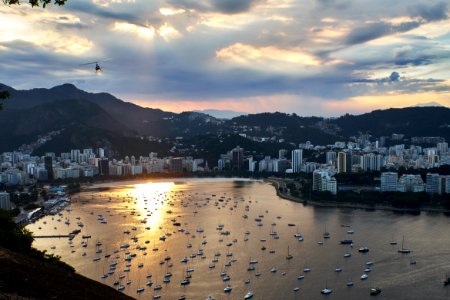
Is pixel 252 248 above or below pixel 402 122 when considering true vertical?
below

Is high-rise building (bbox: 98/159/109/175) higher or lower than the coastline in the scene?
higher

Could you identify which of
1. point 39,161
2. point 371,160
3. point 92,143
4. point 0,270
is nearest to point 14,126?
point 92,143

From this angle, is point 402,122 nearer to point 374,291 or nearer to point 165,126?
point 165,126

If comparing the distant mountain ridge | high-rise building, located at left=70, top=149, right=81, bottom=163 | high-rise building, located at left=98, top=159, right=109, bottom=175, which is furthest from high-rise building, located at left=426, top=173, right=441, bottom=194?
high-rise building, located at left=70, top=149, right=81, bottom=163

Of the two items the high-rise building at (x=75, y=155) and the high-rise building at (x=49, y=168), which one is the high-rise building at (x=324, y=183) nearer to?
the high-rise building at (x=49, y=168)

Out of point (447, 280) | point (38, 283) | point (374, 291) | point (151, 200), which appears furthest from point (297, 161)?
point (38, 283)

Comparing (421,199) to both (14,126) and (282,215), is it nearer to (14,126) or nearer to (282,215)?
(282,215)

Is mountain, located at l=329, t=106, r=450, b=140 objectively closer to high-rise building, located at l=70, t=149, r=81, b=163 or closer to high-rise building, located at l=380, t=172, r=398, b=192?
high-rise building, located at l=70, t=149, r=81, b=163
